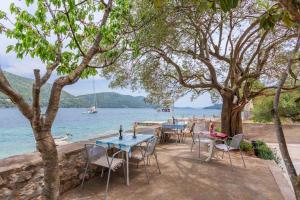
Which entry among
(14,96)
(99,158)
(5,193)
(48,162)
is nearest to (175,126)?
(99,158)

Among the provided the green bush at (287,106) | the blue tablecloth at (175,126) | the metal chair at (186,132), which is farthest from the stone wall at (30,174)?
the green bush at (287,106)

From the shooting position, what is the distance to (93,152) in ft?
12.2

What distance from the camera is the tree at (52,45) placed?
78.6 inches

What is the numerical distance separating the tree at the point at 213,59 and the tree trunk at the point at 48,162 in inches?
146

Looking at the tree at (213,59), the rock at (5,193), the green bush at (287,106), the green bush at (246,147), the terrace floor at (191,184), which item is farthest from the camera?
the green bush at (287,106)

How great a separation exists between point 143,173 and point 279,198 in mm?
2538

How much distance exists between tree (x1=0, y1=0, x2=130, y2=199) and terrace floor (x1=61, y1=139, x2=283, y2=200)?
175 centimetres

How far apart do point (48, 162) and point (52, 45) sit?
130cm

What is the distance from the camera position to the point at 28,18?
238 centimetres

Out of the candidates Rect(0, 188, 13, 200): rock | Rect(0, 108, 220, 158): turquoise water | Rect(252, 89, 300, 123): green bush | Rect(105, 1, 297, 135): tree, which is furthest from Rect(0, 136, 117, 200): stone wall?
Rect(252, 89, 300, 123): green bush

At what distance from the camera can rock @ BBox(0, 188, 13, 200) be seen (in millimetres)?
2613

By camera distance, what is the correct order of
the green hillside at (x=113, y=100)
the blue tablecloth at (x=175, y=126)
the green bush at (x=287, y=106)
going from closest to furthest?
1. the blue tablecloth at (x=175, y=126)
2. the green bush at (x=287, y=106)
3. the green hillside at (x=113, y=100)

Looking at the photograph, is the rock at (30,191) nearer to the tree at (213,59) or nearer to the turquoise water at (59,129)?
the tree at (213,59)

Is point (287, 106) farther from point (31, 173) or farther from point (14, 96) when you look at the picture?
point (14, 96)
